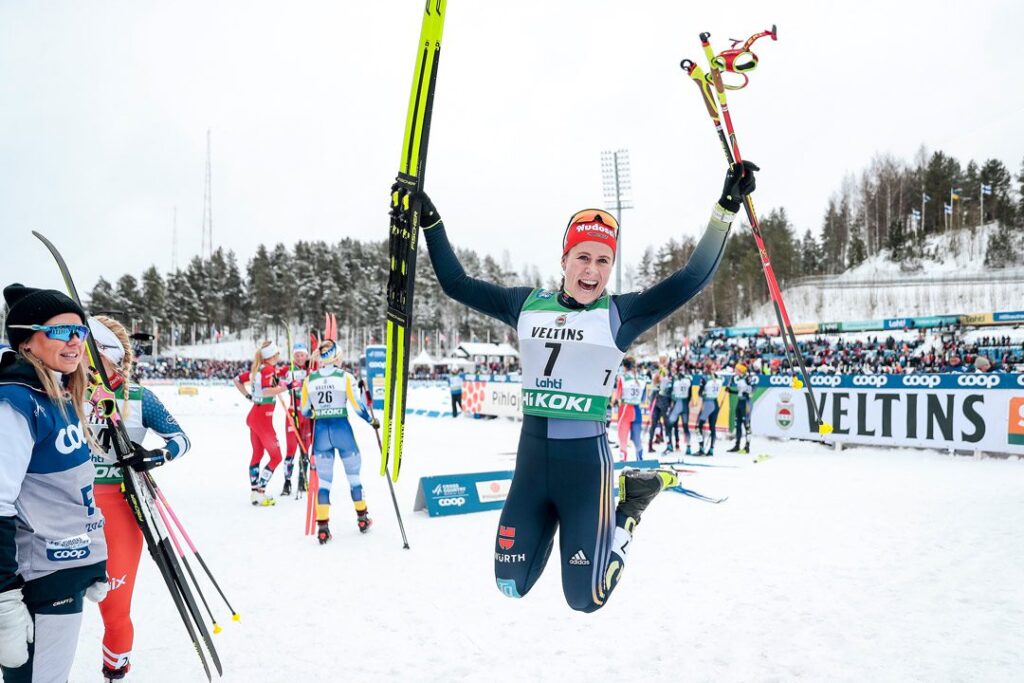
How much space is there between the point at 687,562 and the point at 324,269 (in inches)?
3046

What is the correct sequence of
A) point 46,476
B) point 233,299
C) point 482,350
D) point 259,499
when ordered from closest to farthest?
point 46,476
point 259,499
point 482,350
point 233,299

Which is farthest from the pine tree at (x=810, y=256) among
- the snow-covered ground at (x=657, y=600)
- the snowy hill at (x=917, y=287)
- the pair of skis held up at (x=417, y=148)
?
the pair of skis held up at (x=417, y=148)

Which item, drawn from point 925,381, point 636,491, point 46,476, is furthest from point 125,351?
point 925,381

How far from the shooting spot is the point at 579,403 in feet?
11.2

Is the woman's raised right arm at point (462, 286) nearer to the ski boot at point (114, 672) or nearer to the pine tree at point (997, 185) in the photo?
the ski boot at point (114, 672)

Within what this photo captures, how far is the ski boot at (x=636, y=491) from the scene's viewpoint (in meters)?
3.87

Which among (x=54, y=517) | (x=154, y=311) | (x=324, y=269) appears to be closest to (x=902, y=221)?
(x=324, y=269)

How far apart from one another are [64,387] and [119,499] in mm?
1212

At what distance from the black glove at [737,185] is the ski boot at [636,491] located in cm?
183

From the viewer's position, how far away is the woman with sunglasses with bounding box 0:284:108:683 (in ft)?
8.23

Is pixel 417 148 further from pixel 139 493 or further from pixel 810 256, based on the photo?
pixel 810 256

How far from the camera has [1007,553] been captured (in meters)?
6.66

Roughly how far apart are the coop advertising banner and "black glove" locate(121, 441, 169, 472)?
14.4 meters

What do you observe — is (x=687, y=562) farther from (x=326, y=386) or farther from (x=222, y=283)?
(x=222, y=283)
